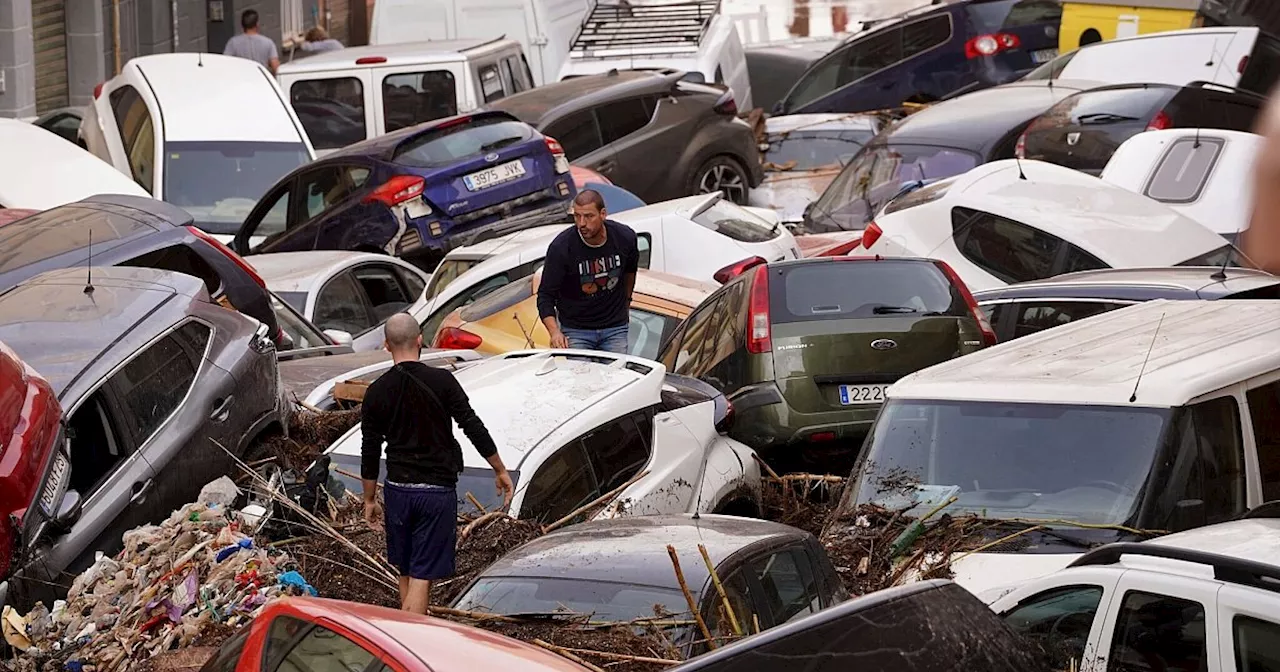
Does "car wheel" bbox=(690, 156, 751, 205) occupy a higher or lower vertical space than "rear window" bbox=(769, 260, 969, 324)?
lower

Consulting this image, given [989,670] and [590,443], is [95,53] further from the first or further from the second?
[989,670]

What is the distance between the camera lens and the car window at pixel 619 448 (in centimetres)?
847

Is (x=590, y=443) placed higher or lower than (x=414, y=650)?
lower

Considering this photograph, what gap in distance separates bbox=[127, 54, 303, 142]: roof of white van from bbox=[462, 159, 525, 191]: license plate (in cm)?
256

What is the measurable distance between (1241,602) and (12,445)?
190 inches

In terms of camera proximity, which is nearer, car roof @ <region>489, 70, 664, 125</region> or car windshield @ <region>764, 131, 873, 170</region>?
car roof @ <region>489, 70, 664, 125</region>

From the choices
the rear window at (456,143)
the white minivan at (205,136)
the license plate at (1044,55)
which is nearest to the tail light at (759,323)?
the rear window at (456,143)

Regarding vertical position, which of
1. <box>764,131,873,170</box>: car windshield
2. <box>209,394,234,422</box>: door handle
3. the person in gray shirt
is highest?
the person in gray shirt

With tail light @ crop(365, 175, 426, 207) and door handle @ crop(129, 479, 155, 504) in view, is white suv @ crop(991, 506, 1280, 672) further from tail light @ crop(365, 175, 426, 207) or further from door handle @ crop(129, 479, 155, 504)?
tail light @ crop(365, 175, 426, 207)

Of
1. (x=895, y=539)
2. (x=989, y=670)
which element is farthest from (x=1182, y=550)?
(x=895, y=539)

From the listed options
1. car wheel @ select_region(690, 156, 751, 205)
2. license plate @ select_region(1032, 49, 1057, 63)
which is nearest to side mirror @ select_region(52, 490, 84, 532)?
car wheel @ select_region(690, 156, 751, 205)

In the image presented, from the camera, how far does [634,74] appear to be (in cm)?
2064

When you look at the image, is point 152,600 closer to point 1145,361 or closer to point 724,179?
point 1145,361

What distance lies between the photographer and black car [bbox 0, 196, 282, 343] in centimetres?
1095
